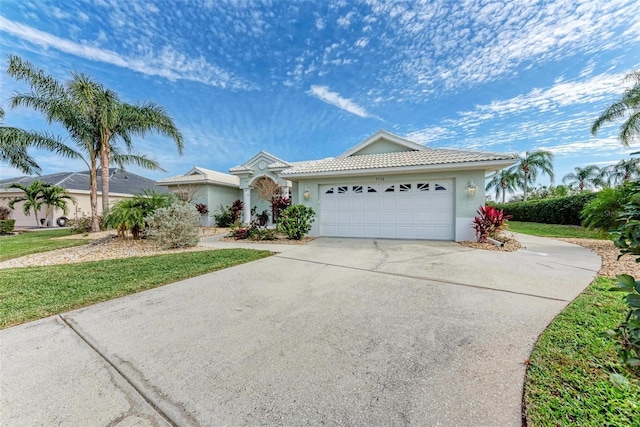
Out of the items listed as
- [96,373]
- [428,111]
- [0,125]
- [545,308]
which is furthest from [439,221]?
[0,125]

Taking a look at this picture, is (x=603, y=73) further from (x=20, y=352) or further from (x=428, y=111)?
(x=20, y=352)

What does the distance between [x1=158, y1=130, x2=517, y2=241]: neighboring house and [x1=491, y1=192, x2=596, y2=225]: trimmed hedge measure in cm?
918

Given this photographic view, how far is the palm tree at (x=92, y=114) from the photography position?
11.2m

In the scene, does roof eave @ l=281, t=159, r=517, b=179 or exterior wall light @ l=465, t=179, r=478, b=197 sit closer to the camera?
roof eave @ l=281, t=159, r=517, b=179

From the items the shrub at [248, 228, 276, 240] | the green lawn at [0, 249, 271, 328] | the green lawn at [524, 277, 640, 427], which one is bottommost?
the green lawn at [0, 249, 271, 328]

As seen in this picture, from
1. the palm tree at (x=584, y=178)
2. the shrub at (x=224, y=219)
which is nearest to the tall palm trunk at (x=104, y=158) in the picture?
the shrub at (x=224, y=219)

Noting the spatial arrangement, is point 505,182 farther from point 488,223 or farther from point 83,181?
point 83,181

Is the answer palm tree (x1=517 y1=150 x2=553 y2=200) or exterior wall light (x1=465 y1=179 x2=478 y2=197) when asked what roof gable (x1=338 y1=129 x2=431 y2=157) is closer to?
exterior wall light (x1=465 y1=179 x2=478 y2=197)

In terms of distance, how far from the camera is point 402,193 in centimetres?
1038

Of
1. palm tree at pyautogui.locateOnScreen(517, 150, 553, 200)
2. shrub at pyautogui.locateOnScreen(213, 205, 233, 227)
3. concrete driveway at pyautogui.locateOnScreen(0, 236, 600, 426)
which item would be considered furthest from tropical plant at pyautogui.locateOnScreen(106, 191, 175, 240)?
palm tree at pyautogui.locateOnScreen(517, 150, 553, 200)

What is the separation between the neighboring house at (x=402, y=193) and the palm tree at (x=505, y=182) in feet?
74.4

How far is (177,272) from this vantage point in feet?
18.2

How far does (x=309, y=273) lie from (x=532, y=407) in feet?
13.5

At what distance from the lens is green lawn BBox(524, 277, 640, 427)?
1.66 metres
